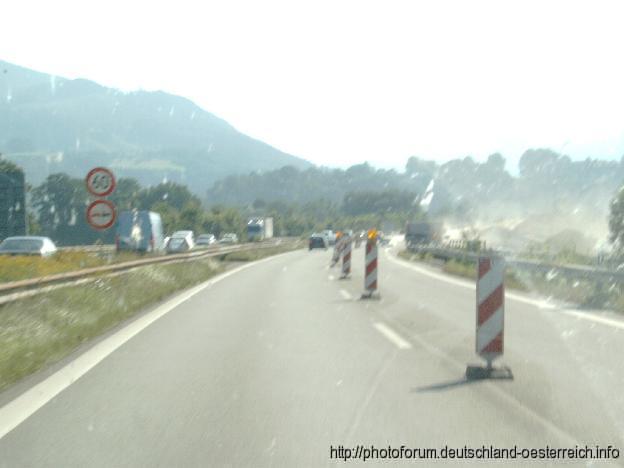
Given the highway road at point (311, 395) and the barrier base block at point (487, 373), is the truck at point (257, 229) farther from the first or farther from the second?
the barrier base block at point (487, 373)

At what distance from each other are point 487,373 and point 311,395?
1.99m

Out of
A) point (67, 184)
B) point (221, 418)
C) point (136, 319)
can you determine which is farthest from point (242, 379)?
point (67, 184)

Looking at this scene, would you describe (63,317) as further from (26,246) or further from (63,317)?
(26,246)

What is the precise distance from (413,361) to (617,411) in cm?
301

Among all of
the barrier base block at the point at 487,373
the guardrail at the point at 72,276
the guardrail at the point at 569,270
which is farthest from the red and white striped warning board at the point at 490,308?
the guardrail at the point at 72,276

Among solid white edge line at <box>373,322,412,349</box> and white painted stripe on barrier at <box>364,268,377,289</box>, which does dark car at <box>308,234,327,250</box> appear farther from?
solid white edge line at <box>373,322,412,349</box>

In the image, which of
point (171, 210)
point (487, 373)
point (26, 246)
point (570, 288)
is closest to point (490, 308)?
point (487, 373)

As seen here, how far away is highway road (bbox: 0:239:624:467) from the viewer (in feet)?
18.9

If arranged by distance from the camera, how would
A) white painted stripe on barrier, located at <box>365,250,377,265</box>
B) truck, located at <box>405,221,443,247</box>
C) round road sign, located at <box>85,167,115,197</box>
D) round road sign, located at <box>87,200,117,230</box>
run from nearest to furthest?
1. round road sign, located at <box>85,167,115,197</box>
2. round road sign, located at <box>87,200,117,230</box>
3. white painted stripe on barrier, located at <box>365,250,377,265</box>
4. truck, located at <box>405,221,443,247</box>

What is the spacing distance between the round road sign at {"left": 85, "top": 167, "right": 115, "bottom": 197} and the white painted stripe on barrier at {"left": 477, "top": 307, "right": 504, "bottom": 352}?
9.69 meters

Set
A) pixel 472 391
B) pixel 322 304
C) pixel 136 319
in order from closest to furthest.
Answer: pixel 472 391 < pixel 136 319 < pixel 322 304

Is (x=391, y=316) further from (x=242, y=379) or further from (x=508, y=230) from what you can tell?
(x=508, y=230)

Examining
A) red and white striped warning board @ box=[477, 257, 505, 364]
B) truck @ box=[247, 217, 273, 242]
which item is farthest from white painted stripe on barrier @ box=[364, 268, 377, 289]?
truck @ box=[247, 217, 273, 242]

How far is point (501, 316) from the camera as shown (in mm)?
8758
